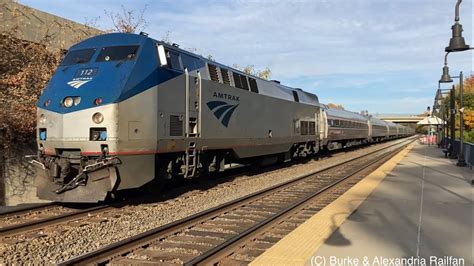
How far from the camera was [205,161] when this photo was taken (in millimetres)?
12266

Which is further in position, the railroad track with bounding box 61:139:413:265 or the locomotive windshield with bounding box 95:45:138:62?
the locomotive windshield with bounding box 95:45:138:62

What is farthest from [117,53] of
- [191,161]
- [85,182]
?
[191,161]

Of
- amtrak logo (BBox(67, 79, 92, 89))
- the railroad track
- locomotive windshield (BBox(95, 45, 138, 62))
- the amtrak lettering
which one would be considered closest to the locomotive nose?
amtrak logo (BBox(67, 79, 92, 89))

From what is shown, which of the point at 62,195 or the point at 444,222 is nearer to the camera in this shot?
the point at 444,222

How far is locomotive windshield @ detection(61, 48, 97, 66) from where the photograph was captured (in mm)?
9852

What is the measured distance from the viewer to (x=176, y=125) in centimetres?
1020

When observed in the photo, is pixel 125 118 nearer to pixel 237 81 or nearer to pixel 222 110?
pixel 222 110

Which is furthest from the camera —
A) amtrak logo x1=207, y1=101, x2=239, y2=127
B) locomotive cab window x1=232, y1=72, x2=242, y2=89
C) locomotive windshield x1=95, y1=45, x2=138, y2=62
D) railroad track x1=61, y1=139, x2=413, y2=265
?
locomotive cab window x1=232, y1=72, x2=242, y2=89

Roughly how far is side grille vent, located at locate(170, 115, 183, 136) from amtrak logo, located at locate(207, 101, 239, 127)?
1.54m

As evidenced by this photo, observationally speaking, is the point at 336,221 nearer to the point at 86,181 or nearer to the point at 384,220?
the point at 384,220

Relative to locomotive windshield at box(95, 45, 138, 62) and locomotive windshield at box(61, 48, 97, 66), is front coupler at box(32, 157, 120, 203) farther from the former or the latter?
locomotive windshield at box(61, 48, 97, 66)

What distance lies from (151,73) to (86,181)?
8.61 feet

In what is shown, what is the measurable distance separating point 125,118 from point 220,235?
3.09m

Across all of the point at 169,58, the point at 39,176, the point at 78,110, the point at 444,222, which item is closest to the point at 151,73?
the point at 169,58
